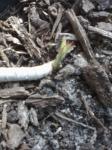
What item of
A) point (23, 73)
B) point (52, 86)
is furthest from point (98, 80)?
point (23, 73)

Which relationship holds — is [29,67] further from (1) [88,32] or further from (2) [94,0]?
(2) [94,0]

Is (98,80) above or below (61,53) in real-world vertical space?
below

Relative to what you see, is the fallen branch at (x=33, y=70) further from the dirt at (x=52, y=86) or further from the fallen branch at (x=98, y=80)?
the fallen branch at (x=98, y=80)

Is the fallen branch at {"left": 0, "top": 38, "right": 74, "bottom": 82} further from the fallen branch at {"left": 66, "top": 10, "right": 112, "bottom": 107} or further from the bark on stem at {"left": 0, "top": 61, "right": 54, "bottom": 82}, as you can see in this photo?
the fallen branch at {"left": 66, "top": 10, "right": 112, "bottom": 107}

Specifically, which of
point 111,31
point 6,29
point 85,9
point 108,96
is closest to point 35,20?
point 6,29

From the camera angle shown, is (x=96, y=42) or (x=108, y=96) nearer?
(x=108, y=96)

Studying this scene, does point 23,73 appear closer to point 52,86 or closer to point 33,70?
point 33,70

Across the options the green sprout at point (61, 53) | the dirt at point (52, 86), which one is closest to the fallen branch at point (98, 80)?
the dirt at point (52, 86)

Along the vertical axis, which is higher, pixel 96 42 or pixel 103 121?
pixel 96 42
